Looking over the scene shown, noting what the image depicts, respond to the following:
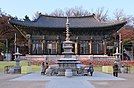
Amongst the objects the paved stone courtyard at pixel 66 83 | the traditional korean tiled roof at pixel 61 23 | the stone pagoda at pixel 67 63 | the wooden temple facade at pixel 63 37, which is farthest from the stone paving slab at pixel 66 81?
the wooden temple facade at pixel 63 37

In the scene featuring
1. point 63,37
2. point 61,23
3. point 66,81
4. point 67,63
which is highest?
point 61,23

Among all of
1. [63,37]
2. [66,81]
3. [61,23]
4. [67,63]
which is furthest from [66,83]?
[61,23]

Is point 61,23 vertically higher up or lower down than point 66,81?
higher up

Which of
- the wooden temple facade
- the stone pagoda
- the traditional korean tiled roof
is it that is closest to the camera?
the stone pagoda

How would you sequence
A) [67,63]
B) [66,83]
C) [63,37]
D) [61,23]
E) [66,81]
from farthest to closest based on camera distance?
[61,23], [63,37], [67,63], [66,81], [66,83]

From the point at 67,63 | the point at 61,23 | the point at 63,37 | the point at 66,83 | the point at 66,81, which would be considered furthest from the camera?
the point at 61,23

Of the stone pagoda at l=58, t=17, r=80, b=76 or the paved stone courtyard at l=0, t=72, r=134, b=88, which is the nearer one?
the paved stone courtyard at l=0, t=72, r=134, b=88

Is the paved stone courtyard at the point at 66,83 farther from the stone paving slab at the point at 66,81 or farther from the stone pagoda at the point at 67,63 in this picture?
the stone pagoda at the point at 67,63

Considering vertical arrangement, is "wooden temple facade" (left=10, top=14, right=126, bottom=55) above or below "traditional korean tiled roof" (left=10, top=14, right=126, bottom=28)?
below

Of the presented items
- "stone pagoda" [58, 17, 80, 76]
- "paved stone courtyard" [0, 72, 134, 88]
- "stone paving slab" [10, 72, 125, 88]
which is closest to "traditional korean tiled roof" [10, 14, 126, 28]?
"stone pagoda" [58, 17, 80, 76]

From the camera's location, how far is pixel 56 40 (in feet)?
217

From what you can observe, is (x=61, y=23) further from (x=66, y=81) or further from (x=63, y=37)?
(x=66, y=81)

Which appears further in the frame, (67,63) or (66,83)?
(67,63)

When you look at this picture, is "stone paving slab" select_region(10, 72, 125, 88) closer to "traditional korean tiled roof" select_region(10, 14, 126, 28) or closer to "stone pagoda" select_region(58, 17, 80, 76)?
"stone pagoda" select_region(58, 17, 80, 76)
